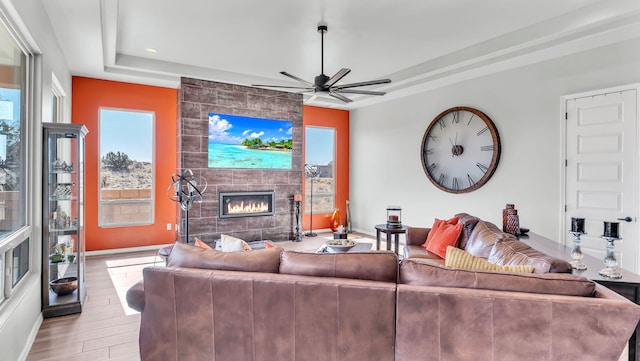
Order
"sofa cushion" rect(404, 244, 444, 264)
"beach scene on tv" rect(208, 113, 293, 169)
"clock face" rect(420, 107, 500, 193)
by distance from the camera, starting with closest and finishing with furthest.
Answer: "sofa cushion" rect(404, 244, 444, 264)
"clock face" rect(420, 107, 500, 193)
"beach scene on tv" rect(208, 113, 293, 169)

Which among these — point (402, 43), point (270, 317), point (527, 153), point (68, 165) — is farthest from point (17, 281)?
point (527, 153)

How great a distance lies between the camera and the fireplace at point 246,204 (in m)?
6.00

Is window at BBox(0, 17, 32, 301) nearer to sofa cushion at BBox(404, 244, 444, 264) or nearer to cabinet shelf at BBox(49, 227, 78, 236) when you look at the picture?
cabinet shelf at BBox(49, 227, 78, 236)

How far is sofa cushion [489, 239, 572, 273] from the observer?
1960mm

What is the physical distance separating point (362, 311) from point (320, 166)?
231 inches

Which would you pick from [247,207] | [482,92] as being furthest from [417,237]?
[247,207]

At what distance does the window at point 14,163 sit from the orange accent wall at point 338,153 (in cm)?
515

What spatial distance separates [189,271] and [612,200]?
4.37m

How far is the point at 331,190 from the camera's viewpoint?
7797mm

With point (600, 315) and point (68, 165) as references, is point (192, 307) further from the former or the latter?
point (68, 165)

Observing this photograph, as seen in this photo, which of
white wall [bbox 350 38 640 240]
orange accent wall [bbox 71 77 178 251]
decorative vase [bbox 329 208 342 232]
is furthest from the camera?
decorative vase [bbox 329 208 342 232]

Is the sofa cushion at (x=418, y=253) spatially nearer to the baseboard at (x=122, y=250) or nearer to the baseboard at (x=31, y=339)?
the baseboard at (x=31, y=339)

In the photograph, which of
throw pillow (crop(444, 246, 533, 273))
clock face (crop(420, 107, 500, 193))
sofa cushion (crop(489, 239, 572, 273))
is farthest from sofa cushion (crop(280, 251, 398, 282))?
clock face (crop(420, 107, 500, 193))

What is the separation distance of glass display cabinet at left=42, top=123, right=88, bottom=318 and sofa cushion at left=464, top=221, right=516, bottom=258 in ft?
12.3
